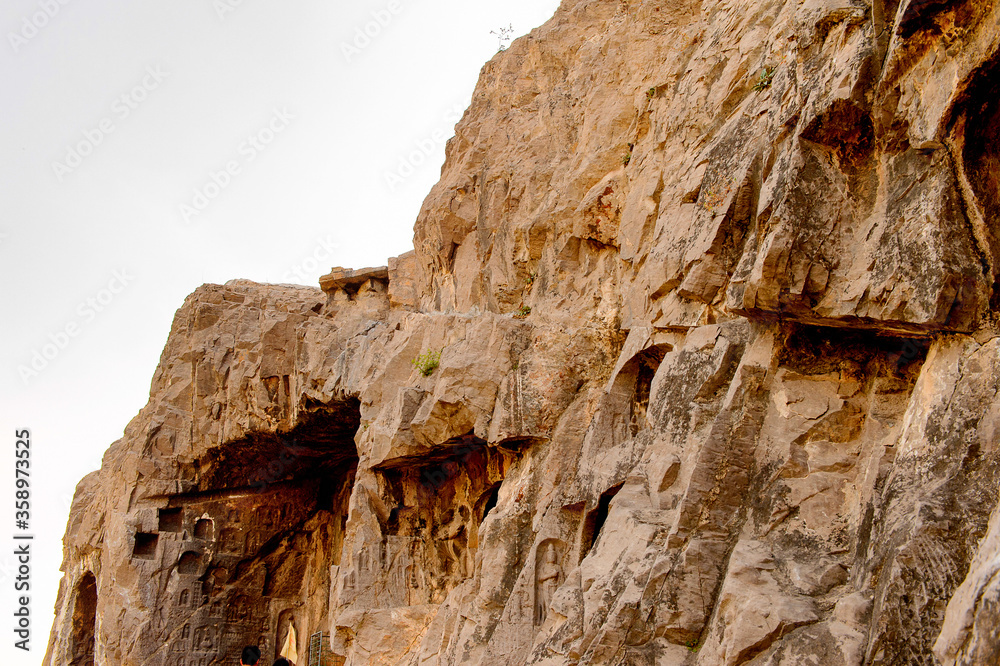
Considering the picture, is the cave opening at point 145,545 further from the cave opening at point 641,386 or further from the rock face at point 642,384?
the cave opening at point 641,386

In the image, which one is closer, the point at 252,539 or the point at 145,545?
the point at 145,545

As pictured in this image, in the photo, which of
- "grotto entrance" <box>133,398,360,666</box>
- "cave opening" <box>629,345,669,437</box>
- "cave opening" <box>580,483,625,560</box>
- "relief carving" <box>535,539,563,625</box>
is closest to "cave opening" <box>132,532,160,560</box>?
"grotto entrance" <box>133,398,360,666</box>

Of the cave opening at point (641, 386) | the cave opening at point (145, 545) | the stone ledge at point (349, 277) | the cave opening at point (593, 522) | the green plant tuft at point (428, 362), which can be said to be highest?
the stone ledge at point (349, 277)

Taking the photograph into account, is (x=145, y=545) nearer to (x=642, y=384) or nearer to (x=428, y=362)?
(x=428, y=362)

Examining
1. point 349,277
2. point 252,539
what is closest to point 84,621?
point 252,539

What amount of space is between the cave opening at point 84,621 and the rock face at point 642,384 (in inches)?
7.6

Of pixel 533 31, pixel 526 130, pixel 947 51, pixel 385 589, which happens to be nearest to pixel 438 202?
pixel 526 130

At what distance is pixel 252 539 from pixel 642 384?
1248 centimetres

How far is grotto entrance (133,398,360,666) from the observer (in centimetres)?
1756

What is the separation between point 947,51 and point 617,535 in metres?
4.60


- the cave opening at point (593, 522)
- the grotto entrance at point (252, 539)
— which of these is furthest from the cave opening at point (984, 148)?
the grotto entrance at point (252, 539)

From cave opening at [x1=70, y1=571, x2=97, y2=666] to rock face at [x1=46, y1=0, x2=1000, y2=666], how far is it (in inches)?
7.6

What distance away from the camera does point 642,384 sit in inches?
372

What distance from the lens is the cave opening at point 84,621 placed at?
19383mm
